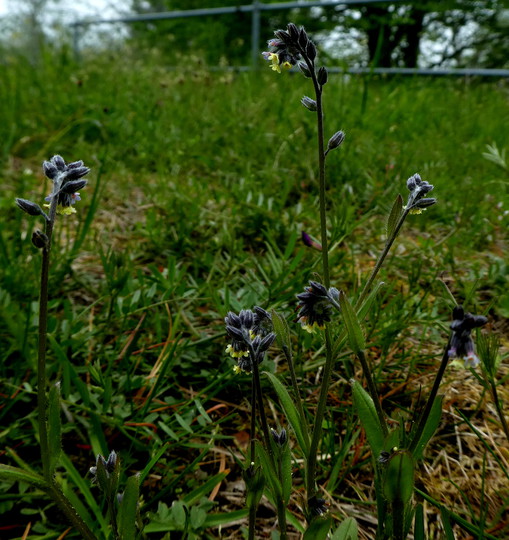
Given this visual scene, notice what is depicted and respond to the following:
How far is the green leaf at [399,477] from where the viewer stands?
0.74m

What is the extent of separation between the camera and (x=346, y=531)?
87cm

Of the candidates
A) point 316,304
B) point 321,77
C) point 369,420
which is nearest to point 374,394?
point 369,420

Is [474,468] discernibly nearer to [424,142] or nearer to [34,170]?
[424,142]

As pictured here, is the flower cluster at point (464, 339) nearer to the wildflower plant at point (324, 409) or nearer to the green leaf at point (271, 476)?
the wildflower plant at point (324, 409)

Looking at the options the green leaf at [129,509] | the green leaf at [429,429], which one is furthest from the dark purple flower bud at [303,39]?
the green leaf at [129,509]

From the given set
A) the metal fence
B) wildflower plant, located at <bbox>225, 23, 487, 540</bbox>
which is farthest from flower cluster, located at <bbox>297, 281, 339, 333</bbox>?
the metal fence

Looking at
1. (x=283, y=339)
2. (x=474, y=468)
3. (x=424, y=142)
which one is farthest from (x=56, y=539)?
(x=424, y=142)

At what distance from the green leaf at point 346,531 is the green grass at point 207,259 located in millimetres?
197

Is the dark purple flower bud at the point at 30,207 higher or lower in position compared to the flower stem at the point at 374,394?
higher

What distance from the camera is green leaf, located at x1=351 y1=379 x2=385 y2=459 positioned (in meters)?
0.85

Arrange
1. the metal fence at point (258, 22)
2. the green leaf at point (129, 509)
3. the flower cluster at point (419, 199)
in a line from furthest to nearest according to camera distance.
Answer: the metal fence at point (258, 22), the flower cluster at point (419, 199), the green leaf at point (129, 509)

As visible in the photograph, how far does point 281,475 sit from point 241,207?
1557 mm

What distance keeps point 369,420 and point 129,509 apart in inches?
16.9

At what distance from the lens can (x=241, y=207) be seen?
227cm
